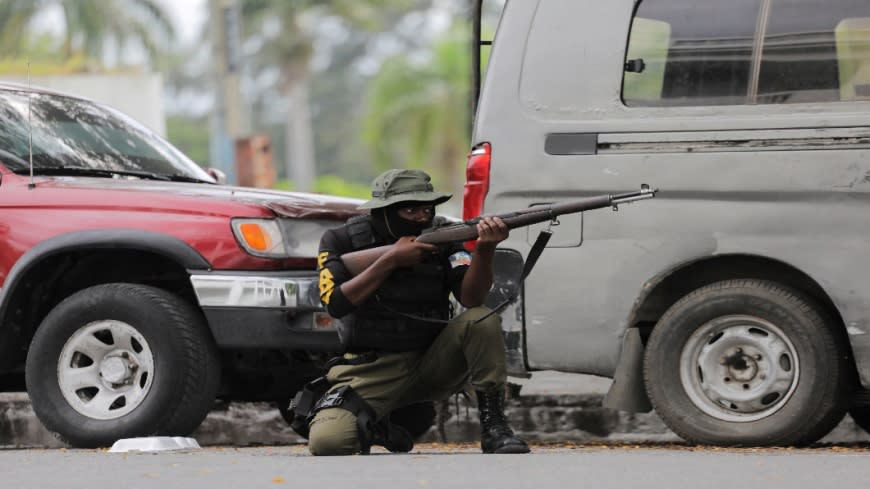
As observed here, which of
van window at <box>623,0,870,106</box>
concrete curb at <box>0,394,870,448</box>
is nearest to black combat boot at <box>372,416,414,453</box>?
concrete curb at <box>0,394,870,448</box>

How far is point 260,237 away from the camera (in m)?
6.66

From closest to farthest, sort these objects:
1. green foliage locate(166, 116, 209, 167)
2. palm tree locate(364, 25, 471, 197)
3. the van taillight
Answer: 1. the van taillight
2. palm tree locate(364, 25, 471, 197)
3. green foliage locate(166, 116, 209, 167)

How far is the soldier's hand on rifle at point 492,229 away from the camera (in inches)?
232

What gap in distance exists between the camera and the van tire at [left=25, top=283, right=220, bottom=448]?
6.53 m

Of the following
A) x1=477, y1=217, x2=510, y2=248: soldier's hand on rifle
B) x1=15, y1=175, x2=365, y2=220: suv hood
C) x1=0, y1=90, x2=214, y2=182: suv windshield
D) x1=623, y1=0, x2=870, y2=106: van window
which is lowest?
x1=477, y1=217, x2=510, y2=248: soldier's hand on rifle

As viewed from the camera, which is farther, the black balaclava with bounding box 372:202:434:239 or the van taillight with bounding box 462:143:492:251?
the van taillight with bounding box 462:143:492:251

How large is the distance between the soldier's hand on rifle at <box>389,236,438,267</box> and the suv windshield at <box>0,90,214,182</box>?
188 centimetres

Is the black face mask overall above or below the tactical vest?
above

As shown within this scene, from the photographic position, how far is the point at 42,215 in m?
6.84

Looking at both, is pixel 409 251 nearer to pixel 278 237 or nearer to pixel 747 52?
pixel 278 237

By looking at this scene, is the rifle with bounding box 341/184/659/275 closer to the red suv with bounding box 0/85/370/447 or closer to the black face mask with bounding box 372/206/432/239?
the black face mask with bounding box 372/206/432/239

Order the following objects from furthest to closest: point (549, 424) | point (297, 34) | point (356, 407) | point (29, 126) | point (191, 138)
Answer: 1. point (191, 138)
2. point (297, 34)
3. point (549, 424)
4. point (29, 126)
5. point (356, 407)

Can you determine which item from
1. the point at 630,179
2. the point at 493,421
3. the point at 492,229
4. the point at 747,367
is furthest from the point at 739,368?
the point at 492,229

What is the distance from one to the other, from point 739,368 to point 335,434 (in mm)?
1552
